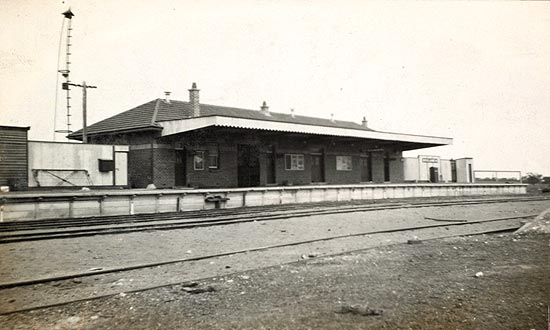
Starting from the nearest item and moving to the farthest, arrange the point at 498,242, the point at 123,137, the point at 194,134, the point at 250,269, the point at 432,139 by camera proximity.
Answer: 1. the point at 250,269
2. the point at 498,242
3. the point at 194,134
4. the point at 123,137
5. the point at 432,139

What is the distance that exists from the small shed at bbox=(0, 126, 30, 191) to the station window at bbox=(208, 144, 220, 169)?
8822 mm

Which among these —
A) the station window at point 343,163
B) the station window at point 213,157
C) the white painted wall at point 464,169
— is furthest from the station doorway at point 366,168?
the station window at point 213,157

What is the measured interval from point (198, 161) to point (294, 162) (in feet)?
23.5

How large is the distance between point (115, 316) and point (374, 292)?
10.8 feet

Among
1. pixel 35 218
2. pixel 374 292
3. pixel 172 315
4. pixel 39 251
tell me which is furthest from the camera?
pixel 35 218

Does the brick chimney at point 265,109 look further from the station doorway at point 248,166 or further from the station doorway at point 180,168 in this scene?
the station doorway at point 180,168

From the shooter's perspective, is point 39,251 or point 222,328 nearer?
point 222,328

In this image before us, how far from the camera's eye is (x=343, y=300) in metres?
4.93

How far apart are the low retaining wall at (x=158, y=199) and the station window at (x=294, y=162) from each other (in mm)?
4614

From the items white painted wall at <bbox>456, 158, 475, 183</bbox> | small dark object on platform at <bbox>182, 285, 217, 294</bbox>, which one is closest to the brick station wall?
small dark object on platform at <bbox>182, 285, 217, 294</bbox>

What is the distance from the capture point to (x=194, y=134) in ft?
69.4

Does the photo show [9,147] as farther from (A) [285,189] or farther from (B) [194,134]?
(A) [285,189]

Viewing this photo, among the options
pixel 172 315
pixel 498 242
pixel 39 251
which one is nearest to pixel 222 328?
pixel 172 315

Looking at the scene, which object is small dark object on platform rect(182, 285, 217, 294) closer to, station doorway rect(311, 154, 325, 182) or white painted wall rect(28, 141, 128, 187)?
white painted wall rect(28, 141, 128, 187)
